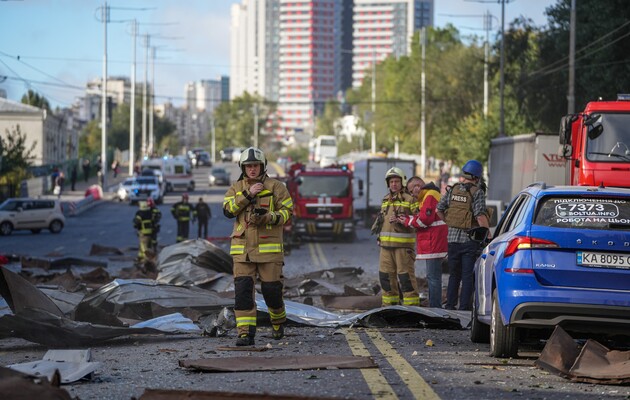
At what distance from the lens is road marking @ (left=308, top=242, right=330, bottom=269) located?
29.6 m

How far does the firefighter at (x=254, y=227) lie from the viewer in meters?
12.1

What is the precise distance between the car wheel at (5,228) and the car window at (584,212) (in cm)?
4053

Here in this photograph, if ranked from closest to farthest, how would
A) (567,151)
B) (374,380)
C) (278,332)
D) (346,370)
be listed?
(374,380) → (346,370) → (278,332) → (567,151)

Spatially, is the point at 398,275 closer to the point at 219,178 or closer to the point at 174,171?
the point at 174,171

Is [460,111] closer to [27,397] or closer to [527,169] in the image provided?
[527,169]

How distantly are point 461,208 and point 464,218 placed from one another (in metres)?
0.14

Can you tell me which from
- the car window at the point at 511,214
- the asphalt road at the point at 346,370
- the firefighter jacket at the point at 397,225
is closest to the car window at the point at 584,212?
the car window at the point at 511,214

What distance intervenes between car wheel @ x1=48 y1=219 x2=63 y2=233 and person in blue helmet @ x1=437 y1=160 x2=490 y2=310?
36.3m

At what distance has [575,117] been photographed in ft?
73.2

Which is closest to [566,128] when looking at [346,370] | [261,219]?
[261,219]

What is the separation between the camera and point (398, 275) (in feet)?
51.0

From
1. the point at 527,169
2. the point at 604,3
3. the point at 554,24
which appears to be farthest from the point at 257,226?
the point at 554,24

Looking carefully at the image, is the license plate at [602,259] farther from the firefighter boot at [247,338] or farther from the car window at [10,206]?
the car window at [10,206]

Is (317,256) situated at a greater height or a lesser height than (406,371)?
lesser
